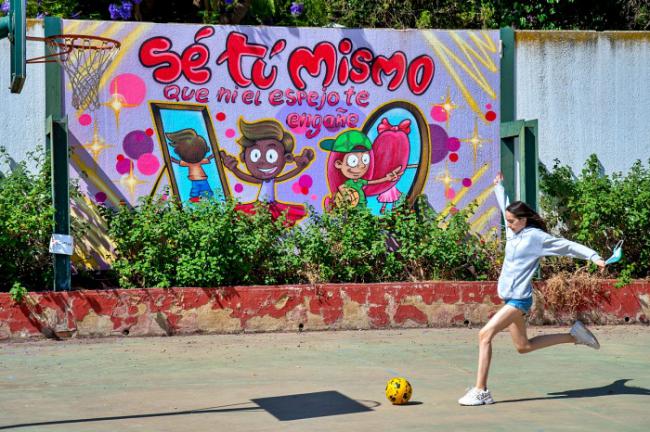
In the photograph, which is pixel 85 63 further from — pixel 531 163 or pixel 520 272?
pixel 520 272

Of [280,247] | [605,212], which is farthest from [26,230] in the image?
[605,212]

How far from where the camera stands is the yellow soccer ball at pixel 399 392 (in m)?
7.31

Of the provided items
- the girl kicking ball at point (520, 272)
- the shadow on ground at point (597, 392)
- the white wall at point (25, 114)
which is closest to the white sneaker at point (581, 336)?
the girl kicking ball at point (520, 272)

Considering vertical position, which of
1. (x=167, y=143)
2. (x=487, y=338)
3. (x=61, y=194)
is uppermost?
(x=167, y=143)

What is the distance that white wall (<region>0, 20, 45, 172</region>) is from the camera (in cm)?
1188

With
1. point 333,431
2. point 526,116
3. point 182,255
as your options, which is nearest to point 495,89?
point 526,116

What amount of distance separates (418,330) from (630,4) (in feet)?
35.0

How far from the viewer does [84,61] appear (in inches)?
471

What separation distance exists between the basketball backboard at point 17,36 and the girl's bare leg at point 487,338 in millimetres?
4024

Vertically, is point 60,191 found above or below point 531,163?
below

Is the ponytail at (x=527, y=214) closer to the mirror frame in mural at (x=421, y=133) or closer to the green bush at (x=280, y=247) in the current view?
→ the green bush at (x=280, y=247)

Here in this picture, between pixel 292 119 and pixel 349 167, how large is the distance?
1.00 metres

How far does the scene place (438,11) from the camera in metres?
21.2

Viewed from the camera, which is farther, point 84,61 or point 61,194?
point 84,61
